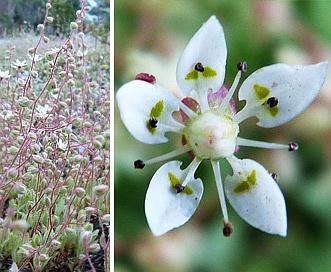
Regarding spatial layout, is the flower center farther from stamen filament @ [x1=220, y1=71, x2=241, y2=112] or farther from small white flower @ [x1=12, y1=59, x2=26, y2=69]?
small white flower @ [x1=12, y1=59, x2=26, y2=69]

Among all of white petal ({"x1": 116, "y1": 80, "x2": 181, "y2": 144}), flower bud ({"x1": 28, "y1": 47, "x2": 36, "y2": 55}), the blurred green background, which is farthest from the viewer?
the blurred green background

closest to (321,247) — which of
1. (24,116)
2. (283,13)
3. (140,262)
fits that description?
(140,262)

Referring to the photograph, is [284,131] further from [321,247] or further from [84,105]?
[84,105]

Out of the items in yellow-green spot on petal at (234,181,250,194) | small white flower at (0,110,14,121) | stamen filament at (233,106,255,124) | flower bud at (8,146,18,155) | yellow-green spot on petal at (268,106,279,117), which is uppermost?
yellow-green spot on petal at (268,106,279,117)

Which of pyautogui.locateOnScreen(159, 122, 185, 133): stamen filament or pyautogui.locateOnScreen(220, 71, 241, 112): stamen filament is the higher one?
pyautogui.locateOnScreen(220, 71, 241, 112): stamen filament

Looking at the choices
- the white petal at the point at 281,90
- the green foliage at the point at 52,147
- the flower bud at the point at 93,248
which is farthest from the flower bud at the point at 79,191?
the white petal at the point at 281,90

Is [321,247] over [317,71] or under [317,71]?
under

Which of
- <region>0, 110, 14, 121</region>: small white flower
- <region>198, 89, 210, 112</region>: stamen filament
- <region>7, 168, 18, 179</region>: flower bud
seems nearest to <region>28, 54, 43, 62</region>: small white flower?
<region>0, 110, 14, 121</region>: small white flower
